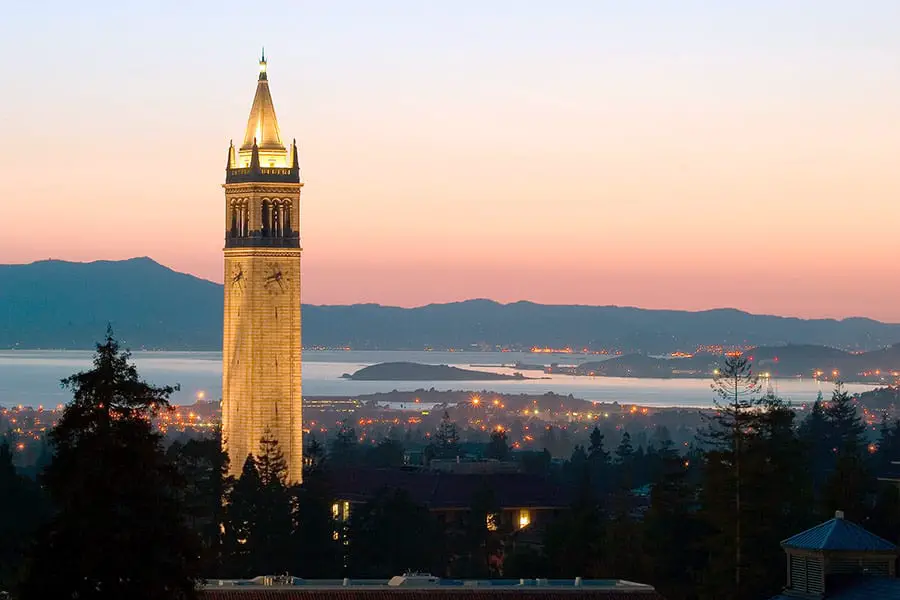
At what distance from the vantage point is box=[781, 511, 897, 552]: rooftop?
4247 cm

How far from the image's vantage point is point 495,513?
3196 inches

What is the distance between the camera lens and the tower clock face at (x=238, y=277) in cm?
9438

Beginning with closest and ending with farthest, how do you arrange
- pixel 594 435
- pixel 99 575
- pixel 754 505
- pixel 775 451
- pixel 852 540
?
pixel 99 575 → pixel 852 540 → pixel 754 505 → pixel 775 451 → pixel 594 435

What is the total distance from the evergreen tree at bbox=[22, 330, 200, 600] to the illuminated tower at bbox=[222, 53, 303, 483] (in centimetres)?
5938

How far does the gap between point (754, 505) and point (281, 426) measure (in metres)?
42.4

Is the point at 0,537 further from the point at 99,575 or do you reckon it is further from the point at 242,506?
the point at 99,575

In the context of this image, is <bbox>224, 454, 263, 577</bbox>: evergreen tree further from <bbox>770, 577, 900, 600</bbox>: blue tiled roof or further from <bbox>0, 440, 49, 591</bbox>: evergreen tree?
<bbox>770, 577, 900, 600</bbox>: blue tiled roof

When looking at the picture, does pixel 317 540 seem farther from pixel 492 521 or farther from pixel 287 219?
pixel 287 219

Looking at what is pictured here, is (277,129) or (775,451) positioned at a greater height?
(277,129)

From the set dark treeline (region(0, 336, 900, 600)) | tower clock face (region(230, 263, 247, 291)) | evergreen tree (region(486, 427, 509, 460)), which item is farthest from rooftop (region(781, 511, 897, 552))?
evergreen tree (region(486, 427, 509, 460))

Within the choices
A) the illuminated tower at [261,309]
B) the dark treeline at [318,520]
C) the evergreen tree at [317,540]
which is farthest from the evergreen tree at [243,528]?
the illuminated tower at [261,309]

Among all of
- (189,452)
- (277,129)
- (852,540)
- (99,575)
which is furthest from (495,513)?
(99,575)

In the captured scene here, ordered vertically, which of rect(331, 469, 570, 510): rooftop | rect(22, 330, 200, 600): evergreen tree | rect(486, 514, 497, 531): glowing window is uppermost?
rect(22, 330, 200, 600): evergreen tree

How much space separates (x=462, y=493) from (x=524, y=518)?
306cm
